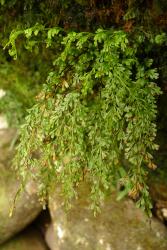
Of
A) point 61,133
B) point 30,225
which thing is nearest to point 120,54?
point 61,133

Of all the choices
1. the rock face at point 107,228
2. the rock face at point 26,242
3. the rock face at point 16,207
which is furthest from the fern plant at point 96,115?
the rock face at point 26,242

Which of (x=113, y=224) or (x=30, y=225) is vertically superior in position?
(x=113, y=224)

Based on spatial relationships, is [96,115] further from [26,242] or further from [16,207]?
[26,242]

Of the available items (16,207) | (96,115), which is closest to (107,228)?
(16,207)

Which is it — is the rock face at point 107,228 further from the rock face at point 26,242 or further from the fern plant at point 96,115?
the fern plant at point 96,115

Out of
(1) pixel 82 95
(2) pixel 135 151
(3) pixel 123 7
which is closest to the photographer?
(2) pixel 135 151

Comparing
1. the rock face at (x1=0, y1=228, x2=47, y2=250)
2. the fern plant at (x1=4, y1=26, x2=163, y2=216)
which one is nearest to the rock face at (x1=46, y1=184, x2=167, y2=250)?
the rock face at (x1=0, y1=228, x2=47, y2=250)

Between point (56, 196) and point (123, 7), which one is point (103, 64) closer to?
point (123, 7)
